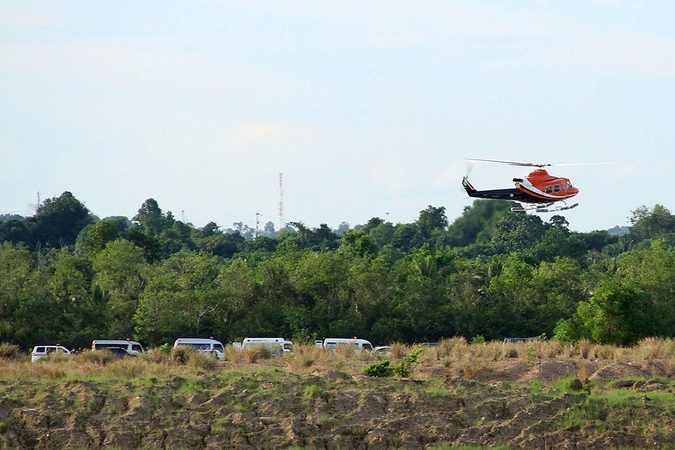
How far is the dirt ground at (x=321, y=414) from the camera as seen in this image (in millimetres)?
30281

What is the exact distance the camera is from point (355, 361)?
40.6 m

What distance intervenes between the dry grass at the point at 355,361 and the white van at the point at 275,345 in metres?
1.50

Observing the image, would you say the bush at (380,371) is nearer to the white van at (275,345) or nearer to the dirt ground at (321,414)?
the dirt ground at (321,414)

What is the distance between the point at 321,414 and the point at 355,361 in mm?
9372

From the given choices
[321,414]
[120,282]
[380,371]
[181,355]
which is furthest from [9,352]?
[120,282]

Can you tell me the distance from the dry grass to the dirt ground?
2126mm

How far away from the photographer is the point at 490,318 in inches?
2426

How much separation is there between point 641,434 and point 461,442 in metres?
5.11

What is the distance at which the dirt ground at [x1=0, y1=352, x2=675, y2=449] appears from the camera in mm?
30281

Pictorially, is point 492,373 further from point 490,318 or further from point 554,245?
point 554,245

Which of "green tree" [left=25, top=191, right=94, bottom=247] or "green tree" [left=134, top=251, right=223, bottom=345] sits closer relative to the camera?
"green tree" [left=134, top=251, right=223, bottom=345]

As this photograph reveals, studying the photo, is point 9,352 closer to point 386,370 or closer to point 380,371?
point 380,371

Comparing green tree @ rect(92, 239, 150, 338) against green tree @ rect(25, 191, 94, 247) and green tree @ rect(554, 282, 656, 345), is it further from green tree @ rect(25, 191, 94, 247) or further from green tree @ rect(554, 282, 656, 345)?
green tree @ rect(25, 191, 94, 247)

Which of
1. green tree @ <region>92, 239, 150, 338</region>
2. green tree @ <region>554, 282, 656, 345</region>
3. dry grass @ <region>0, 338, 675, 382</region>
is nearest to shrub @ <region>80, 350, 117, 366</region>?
dry grass @ <region>0, 338, 675, 382</region>
